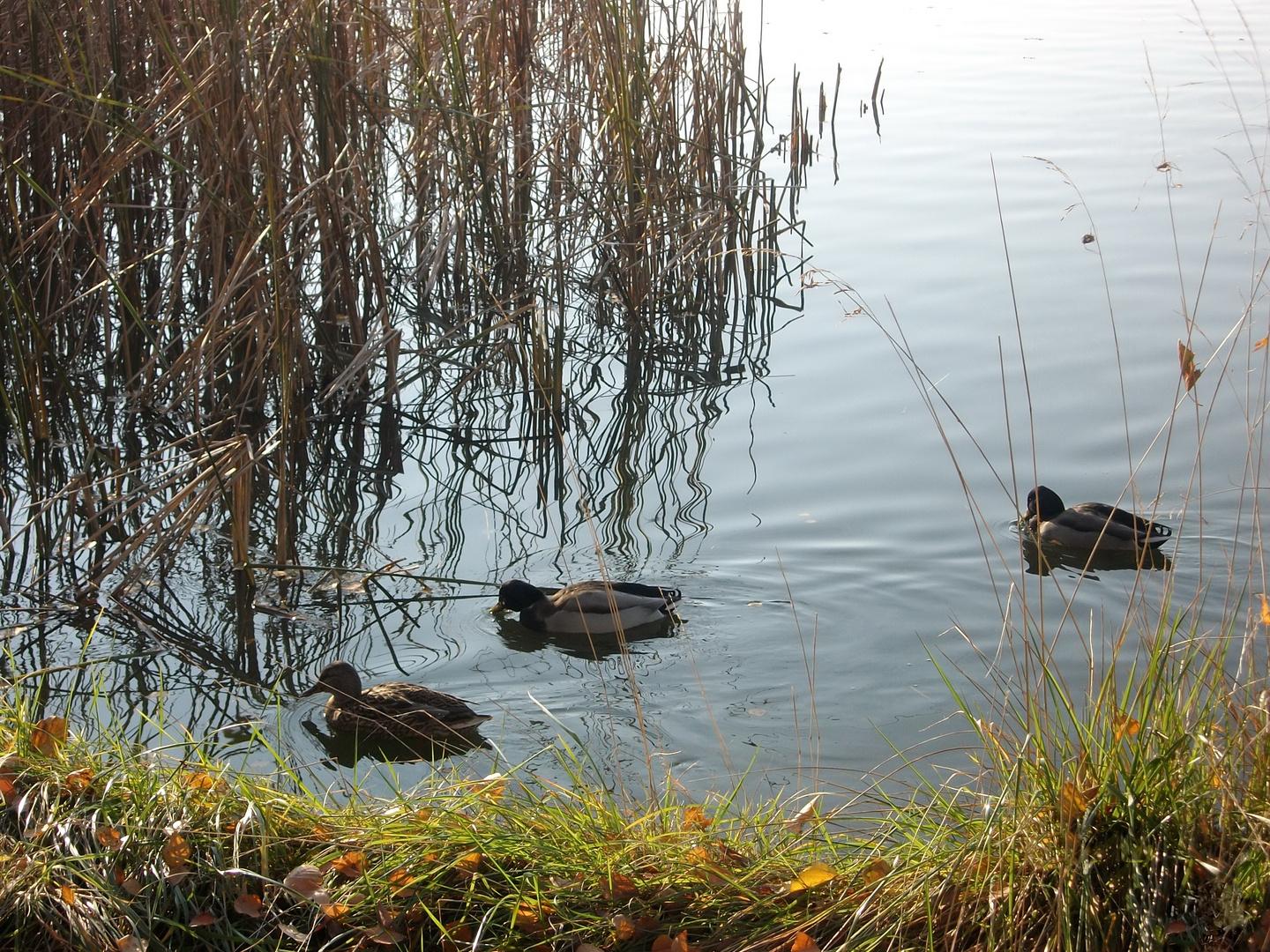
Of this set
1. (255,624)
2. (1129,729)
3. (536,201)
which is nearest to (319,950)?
(1129,729)

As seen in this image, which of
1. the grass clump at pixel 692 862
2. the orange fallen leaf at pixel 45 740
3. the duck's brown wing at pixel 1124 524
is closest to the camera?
the grass clump at pixel 692 862

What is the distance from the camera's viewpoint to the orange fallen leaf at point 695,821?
2.88 metres

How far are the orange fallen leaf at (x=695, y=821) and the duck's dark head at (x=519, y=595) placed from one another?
249 centimetres

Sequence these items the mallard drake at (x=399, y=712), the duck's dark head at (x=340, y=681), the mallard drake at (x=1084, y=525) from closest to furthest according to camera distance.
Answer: the mallard drake at (x=399, y=712) → the duck's dark head at (x=340, y=681) → the mallard drake at (x=1084, y=525)

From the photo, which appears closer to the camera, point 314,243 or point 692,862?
point 692,862

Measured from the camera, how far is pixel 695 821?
2910 millimetres

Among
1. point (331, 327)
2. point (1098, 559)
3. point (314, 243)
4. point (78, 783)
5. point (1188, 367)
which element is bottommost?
point (1098, 559)

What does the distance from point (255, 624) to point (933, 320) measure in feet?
16.1

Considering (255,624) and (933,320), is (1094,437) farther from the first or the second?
(255,624)

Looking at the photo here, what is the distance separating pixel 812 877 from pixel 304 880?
1050mm

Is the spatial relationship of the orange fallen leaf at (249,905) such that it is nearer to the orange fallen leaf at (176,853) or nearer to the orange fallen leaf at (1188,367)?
the orange fallen leaf at (176,853)

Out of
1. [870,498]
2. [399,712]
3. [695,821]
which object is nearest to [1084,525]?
[870,498]

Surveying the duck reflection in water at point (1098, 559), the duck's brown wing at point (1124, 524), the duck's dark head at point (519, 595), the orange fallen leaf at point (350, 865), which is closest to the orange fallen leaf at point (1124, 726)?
the orange fallen leaf at point (350, 865)

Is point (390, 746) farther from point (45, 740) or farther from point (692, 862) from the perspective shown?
point (692, 862)
